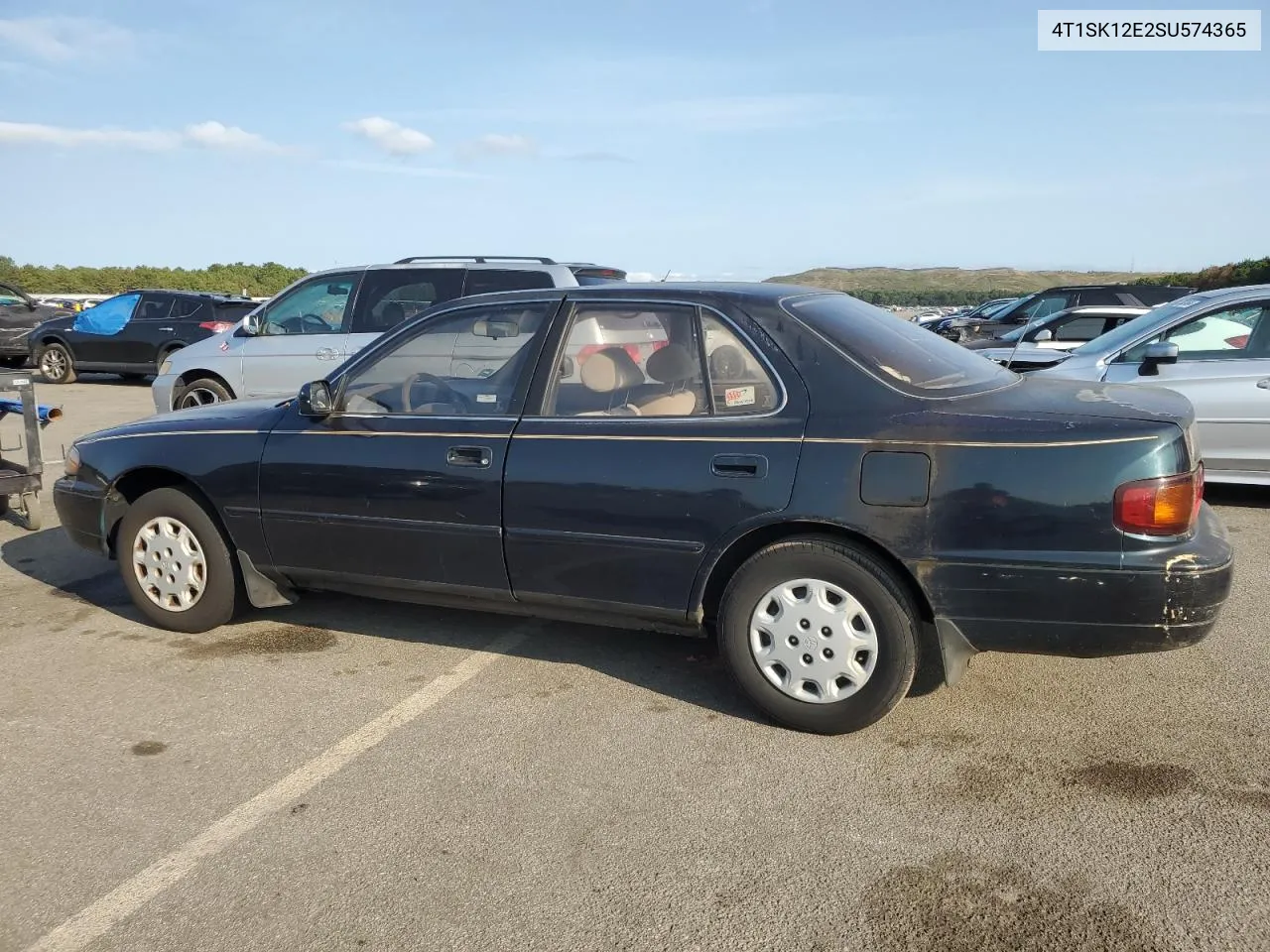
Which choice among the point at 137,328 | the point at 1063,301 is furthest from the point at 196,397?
the point at 1063,301

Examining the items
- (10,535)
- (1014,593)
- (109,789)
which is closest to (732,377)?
(1014,593)

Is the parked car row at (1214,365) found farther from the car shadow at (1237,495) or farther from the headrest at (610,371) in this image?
the headrest at (610,371)

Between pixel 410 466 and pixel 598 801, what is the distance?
1709 mm

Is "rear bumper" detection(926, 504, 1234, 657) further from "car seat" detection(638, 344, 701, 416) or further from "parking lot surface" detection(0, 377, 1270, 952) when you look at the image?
"car seat" detection(638, 344, 701, 416)

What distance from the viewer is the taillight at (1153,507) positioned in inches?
133

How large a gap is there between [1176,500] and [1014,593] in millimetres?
599

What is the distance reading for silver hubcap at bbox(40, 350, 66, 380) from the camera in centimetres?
1711

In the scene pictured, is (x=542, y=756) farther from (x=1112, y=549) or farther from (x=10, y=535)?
(x=10, y=535)

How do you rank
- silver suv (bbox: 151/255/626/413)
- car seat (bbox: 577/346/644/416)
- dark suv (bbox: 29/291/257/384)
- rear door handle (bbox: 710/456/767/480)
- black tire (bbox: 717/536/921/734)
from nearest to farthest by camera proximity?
black tire (bbox: 717/536/921/734)
rear door handle (bbox: 710/456/767/480)
car seat (bbox: 577/346/644/416)
silver suv (bbox: 151/255/626/413)
dark suv (bbox: 29/291/257/384)

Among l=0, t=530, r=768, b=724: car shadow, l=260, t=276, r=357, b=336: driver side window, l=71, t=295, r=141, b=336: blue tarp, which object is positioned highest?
l=71, t=295, r=141, b=336: blue tarp

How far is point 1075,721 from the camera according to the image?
3.91m

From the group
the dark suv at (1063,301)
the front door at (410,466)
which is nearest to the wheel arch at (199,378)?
the front door at (410,466)

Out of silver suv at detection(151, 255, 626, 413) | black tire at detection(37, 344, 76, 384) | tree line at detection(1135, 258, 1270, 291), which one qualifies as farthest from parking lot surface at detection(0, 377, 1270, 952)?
tree line at detection(1135, 258, 1270, 291)

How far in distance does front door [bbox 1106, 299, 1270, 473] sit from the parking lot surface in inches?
102
